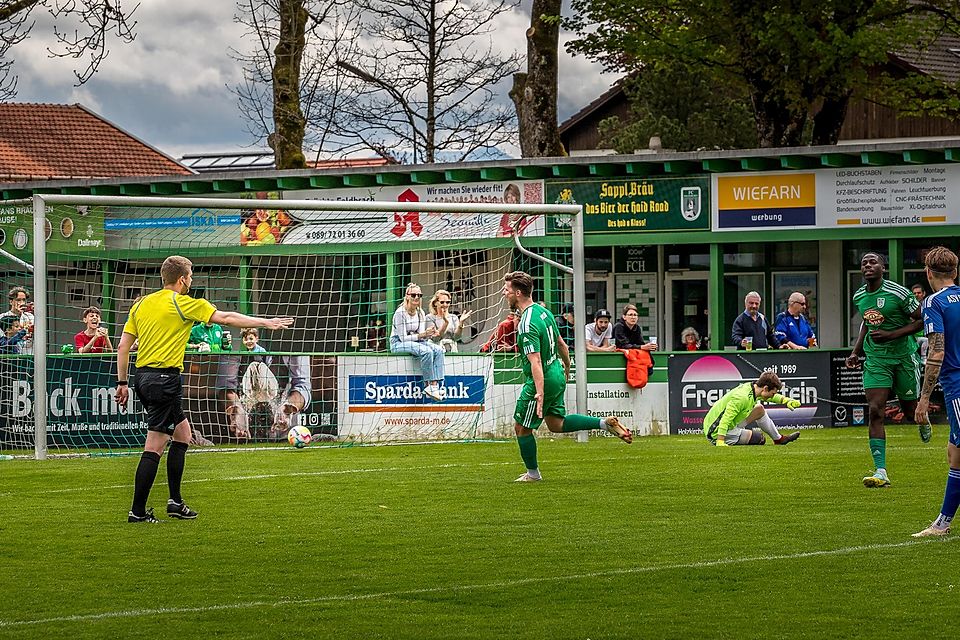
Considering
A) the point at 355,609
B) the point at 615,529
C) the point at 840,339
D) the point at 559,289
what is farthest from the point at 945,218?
the point at 355,609

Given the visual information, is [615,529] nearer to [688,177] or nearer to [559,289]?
[559,289]

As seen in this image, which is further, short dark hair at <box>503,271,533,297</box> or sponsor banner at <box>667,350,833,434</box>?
sponsor banner at <box>667,350,833,434</box>

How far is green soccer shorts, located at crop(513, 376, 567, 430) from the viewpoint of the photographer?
13.0 m

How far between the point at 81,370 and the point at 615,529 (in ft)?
36.4

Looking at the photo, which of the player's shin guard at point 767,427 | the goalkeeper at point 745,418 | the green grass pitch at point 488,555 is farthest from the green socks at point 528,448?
the player's shin guard at point 767,427

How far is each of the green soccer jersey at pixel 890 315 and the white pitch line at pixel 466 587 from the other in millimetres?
3551

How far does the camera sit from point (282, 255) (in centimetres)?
2630

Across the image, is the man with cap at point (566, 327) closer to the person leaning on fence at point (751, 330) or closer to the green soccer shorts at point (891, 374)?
the person leaning on fence at point (751, 330)

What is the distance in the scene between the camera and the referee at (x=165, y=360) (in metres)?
10.6

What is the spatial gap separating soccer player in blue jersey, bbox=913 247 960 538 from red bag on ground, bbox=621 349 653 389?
11.0m

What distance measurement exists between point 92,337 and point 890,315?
1173cm

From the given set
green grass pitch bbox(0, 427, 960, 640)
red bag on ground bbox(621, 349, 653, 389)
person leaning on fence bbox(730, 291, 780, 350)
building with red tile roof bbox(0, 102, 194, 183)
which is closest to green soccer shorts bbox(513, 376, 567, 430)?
green grass pitch bbox(0, 427, 960, 640)

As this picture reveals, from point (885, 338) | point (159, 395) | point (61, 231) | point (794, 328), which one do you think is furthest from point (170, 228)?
point (885, 338)

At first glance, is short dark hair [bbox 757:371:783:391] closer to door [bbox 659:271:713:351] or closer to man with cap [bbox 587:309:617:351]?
man with cap [bbox 587:309:617:351]
